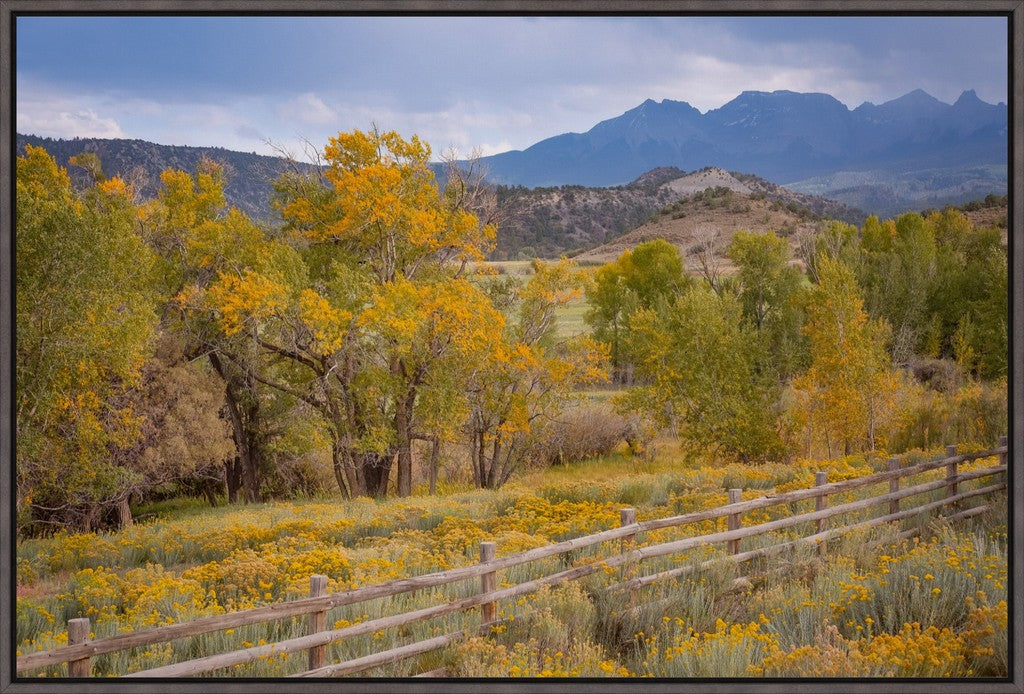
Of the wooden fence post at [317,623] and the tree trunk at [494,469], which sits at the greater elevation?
the wooden fence post at [317,623]

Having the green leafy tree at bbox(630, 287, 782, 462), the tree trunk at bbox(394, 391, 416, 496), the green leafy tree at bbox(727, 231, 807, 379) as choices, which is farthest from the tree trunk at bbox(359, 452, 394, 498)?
the green leafy tree at bbox(727, 231, 807, 379)

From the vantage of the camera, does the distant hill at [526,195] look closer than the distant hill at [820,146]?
No

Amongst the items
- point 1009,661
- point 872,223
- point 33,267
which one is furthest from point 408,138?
point 1009,661

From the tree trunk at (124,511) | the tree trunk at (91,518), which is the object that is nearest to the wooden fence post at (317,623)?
the tree trunk at (91,518)

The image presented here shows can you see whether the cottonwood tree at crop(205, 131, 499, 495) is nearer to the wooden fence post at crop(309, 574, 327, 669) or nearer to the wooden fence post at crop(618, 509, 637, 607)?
the wooden fence post at crop(618, 509, 637, 607)

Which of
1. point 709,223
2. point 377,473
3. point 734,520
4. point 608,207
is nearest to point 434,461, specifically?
point 377,473

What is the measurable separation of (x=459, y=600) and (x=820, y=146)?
7.07 metres

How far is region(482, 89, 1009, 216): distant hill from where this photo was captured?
21.6 feet

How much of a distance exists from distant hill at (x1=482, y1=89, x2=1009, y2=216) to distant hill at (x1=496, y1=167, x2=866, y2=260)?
8.82 ft

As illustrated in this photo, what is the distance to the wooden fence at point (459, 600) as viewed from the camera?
404 centimetres

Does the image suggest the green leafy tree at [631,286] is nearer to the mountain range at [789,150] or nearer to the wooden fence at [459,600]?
the mountain range at [789,150]

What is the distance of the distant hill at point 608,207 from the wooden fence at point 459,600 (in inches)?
248

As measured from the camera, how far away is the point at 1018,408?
5109 mm

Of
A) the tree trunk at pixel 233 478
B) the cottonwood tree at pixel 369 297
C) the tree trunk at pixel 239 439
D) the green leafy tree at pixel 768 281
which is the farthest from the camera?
the green leafy tree at pixel 768 281
